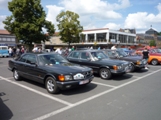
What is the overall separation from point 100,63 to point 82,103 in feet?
12.2

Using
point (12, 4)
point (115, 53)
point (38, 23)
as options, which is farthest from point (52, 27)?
point (115, 53)

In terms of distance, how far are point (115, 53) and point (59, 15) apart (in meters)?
26.4

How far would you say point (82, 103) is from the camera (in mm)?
4641

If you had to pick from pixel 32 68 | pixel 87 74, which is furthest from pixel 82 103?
pixel 32 68

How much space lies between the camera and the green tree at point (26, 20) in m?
24.1

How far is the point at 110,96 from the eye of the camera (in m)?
5.31

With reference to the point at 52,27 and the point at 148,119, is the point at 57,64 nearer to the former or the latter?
the point at 148,119

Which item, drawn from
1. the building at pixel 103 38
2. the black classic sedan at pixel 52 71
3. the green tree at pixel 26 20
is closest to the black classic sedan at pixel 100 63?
the black classic sedan at pixel 52 71

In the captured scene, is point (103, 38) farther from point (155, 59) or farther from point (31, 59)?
point (31, 59)

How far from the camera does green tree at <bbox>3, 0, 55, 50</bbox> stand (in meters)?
Answer: 24.1

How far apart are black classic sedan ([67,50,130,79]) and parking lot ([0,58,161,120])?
1.37 m

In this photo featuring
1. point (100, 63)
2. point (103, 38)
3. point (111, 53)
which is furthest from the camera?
point (103, 38)

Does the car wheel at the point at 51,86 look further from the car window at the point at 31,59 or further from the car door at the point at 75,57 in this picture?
the car door at the point at 75,57

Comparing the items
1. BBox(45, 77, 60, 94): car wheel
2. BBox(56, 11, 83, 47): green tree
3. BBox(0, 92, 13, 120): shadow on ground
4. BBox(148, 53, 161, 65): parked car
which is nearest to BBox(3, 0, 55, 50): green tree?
BBox(56, 11, 83, 47): green tree
